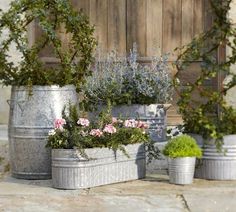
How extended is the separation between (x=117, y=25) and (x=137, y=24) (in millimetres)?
246

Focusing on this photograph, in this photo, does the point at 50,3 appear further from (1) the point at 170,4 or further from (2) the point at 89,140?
(1) the point at 170,4

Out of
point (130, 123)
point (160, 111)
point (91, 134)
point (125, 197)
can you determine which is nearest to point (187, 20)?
point (160, 111)

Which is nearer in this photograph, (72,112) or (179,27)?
(72,112)

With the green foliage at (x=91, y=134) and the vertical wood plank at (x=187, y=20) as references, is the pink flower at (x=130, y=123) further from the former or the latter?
the vertical wood plank at (x=187, y=20)

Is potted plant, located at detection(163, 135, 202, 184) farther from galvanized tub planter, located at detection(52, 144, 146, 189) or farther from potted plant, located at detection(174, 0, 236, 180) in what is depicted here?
galvanized tub planter, located at detection(52, 144, 146, 189)

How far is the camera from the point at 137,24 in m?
8.42

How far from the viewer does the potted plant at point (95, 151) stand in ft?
16.8

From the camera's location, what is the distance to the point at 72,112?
5.40 meters

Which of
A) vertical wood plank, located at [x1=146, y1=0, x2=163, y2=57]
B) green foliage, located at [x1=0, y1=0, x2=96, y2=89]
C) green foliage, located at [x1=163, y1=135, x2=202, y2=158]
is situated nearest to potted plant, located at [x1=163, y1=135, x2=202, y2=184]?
green foliage, located at [x1=163, y1=135, x2=202, y2=158]

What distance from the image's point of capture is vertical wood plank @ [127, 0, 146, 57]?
8.41 metres

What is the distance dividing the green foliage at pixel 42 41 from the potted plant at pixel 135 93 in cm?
43

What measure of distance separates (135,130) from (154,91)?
86 centimetres

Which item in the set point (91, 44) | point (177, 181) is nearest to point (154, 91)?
point (91, 44)

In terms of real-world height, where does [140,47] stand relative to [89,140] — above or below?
above
